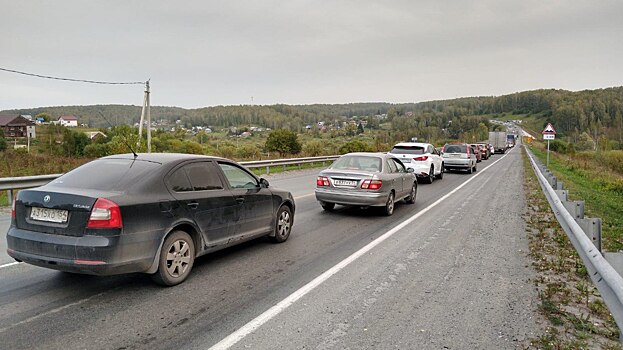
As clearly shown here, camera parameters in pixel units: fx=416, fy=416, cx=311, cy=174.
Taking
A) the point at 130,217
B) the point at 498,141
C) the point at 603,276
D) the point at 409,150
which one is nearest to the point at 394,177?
the point at 603,276

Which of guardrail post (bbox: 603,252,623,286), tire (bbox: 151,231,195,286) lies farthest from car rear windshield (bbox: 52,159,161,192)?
guardrail post (bbox: 603,252,623,286)

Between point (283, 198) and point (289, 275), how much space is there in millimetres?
2129

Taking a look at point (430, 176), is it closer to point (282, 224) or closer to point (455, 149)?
point (455, 149)

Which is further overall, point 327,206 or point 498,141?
point 498,141

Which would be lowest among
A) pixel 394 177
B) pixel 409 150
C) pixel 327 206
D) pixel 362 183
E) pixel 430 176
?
pixel 327 206

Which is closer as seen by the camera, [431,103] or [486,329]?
[486,329]

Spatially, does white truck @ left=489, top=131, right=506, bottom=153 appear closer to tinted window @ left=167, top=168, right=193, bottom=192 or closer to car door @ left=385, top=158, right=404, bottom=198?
car door @ left=385, top=158, right=404, bottom=198

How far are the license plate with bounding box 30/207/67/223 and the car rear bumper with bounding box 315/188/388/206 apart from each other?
653 centimetres

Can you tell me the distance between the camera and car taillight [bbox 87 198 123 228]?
441cm

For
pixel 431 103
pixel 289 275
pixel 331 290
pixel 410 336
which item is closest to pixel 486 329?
pixel 410 336

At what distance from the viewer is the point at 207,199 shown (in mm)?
5570

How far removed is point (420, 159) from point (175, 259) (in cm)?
1533

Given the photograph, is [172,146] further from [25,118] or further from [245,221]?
[245,221]

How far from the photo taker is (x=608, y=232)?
8.60 metres
